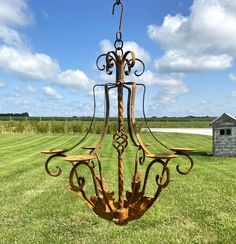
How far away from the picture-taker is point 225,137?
14.0 meters

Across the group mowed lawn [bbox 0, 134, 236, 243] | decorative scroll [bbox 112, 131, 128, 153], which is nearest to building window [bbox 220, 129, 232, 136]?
mowed lawn [bbox 0, 134, 236, 243]

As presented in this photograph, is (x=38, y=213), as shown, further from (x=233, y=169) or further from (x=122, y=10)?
(x=233, y=169)

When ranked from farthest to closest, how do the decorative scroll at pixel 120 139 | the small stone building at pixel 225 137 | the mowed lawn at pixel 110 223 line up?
the small stone building at pixel 225 137 < the mowed lawn at pixel 110 223 < the decorative scroll at pixel 120 139

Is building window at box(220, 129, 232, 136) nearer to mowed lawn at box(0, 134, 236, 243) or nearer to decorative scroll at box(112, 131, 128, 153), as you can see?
mowed lawn at box(0, 134, 236, 243)

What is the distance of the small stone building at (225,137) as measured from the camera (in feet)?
45.7

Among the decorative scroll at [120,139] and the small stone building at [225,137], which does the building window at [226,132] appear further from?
the decorative scroll at [120,139]

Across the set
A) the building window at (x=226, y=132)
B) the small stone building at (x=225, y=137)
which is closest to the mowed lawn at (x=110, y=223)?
the small stone building at (x=225, y=137)

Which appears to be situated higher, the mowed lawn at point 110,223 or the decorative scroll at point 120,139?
the decorative scroll at point 120,139

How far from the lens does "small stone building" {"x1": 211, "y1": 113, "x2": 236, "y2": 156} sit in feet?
45.7

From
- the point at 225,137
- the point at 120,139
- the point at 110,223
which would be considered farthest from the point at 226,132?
the point at 120,139

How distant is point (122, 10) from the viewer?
252 cm

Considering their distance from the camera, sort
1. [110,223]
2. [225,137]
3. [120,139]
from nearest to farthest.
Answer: [120,139]
[110,223]
[225,137]

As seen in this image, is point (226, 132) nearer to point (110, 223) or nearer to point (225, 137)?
point (225, 137)

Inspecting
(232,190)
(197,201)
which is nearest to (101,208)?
(197,201)
